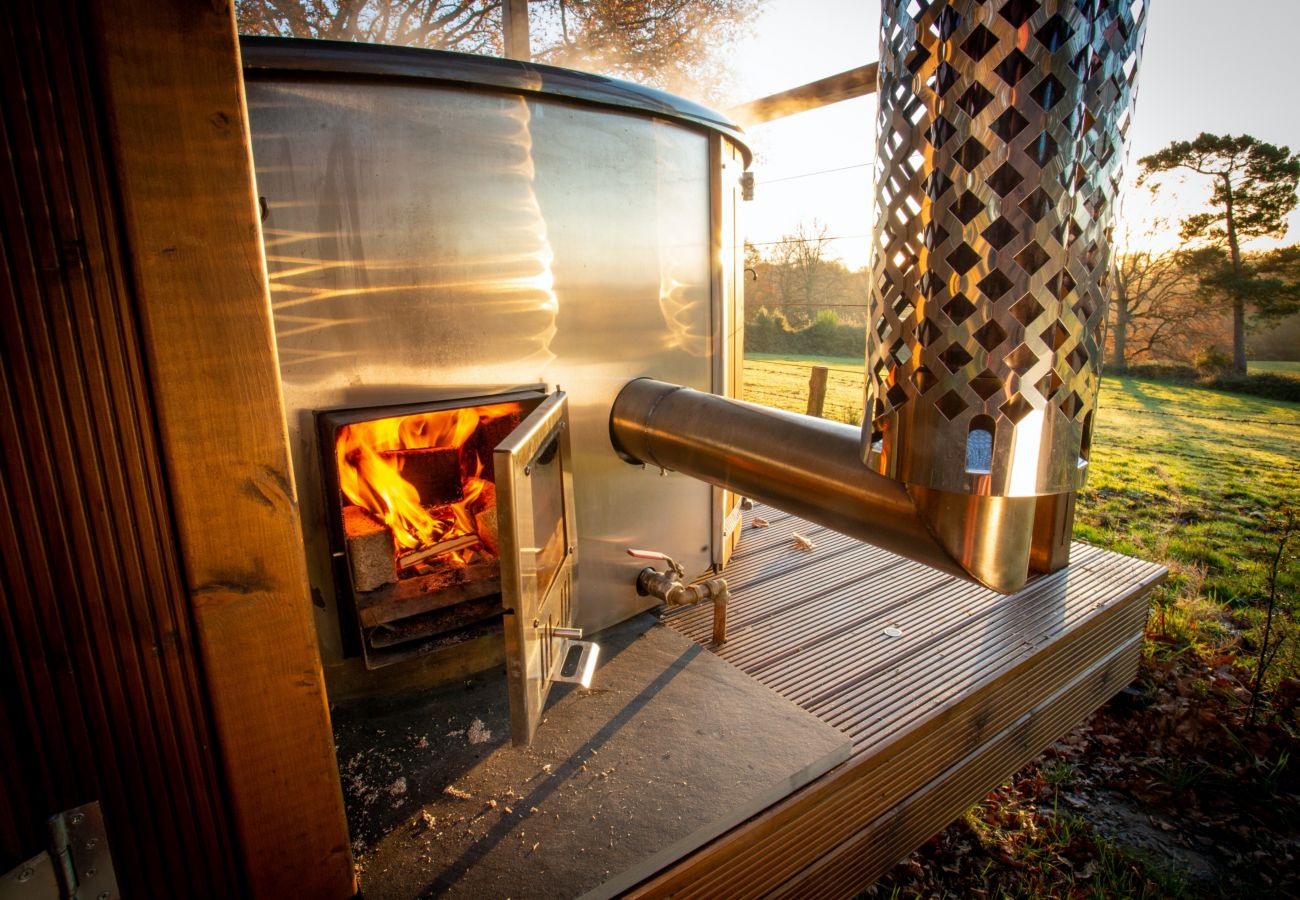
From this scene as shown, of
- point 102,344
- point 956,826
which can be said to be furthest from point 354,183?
point 956,826

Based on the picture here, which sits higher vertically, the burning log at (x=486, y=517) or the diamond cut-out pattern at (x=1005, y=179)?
the diamond cut-out pattern at (x=1005, y=179)

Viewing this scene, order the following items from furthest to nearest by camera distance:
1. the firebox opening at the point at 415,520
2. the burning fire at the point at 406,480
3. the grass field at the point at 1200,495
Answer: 1. the grass field at the point at 1200,495
2. the burning fire at the point at 406,480
3. the firebox opening at the point at 415,520

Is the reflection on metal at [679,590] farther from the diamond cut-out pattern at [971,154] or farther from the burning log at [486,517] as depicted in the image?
→ the diamond cut-out pattern at [971,154]

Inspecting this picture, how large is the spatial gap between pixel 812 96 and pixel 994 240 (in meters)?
3.44

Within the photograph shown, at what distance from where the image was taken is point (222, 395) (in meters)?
1.35

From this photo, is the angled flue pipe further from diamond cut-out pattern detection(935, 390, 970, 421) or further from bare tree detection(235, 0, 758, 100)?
bare tree detection(235, 0, 758, 100)

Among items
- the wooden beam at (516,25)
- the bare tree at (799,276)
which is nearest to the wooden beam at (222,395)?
the wooden beam at (516,25)

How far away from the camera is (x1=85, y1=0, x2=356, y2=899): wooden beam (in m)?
1.22

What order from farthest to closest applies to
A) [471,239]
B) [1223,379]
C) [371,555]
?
1. [1223,379]
2. [371,555]
3. [471,239]

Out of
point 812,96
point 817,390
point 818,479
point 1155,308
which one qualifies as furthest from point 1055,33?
point 1155,308

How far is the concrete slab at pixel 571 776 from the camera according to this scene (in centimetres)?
198

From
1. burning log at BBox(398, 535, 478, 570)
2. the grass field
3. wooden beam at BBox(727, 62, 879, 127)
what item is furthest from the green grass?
burning log at BBox(398, 535, 478, 570)

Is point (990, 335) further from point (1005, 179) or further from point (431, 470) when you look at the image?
point (431, 470)

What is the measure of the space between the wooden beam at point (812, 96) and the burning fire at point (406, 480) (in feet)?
8.90
